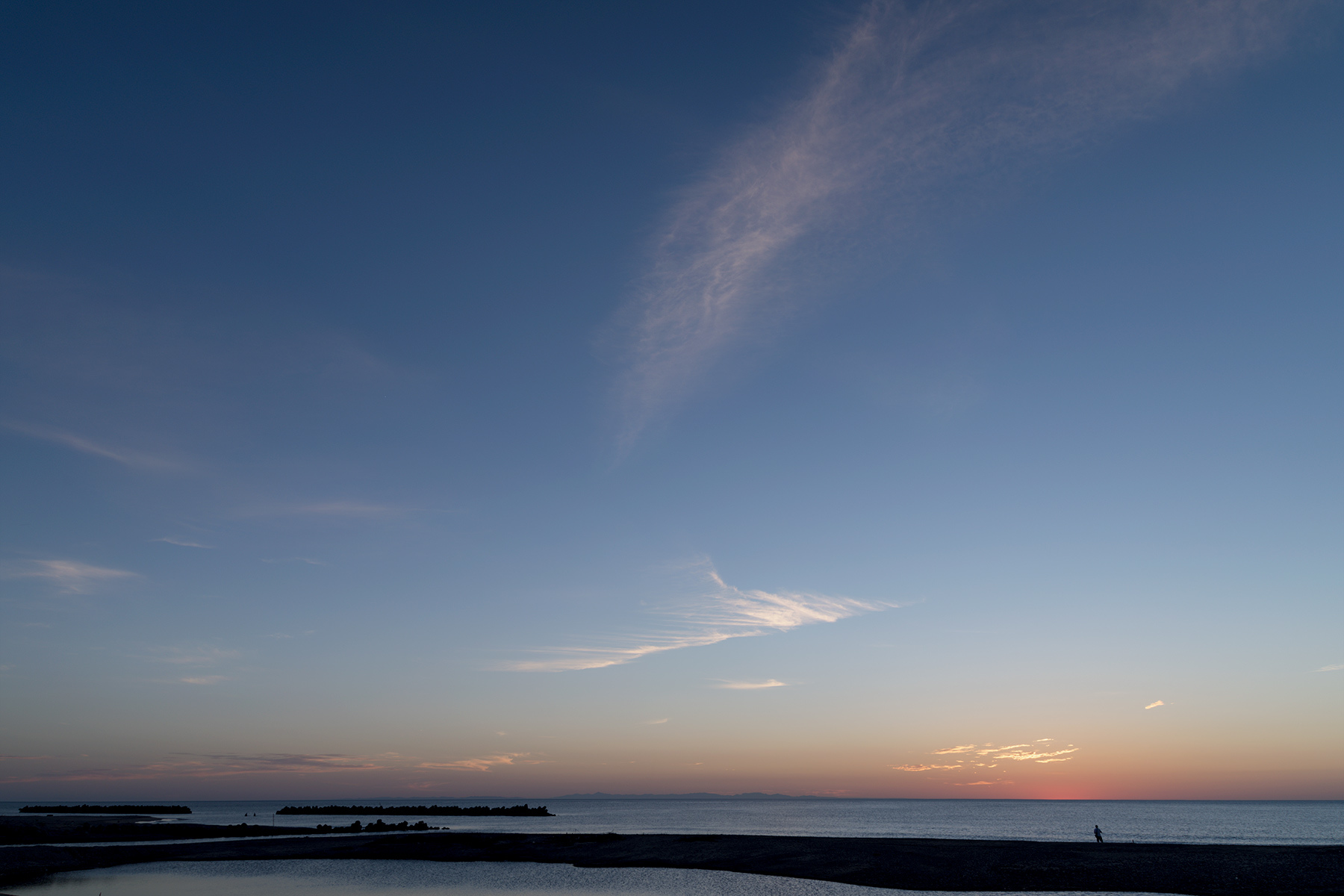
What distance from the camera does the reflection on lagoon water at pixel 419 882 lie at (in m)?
39.8

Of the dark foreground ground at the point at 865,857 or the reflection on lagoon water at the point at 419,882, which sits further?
the reflection on lagoon water at the point at 419,882

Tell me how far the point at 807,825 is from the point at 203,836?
81.5 metres

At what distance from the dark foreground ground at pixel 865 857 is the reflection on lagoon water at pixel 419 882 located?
8.14 ft

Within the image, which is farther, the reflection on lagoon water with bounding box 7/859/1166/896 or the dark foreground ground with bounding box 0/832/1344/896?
the reflection on lagoon water with bounding box 7/859/1166/896

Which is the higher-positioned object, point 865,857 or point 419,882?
point 865,857

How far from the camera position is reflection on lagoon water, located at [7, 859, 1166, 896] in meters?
39.8

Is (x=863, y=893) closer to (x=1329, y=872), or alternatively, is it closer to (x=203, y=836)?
(x=1329, y=872)

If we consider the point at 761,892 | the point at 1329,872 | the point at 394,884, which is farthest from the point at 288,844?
the point at 1329,872

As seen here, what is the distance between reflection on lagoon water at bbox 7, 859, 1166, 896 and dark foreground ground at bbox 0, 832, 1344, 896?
248 centimetres

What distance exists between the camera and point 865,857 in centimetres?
4881

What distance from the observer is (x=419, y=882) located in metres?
45.2

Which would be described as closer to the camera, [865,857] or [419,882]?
[419,882]

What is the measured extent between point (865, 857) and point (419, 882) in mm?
28248

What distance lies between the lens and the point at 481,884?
143 ft
